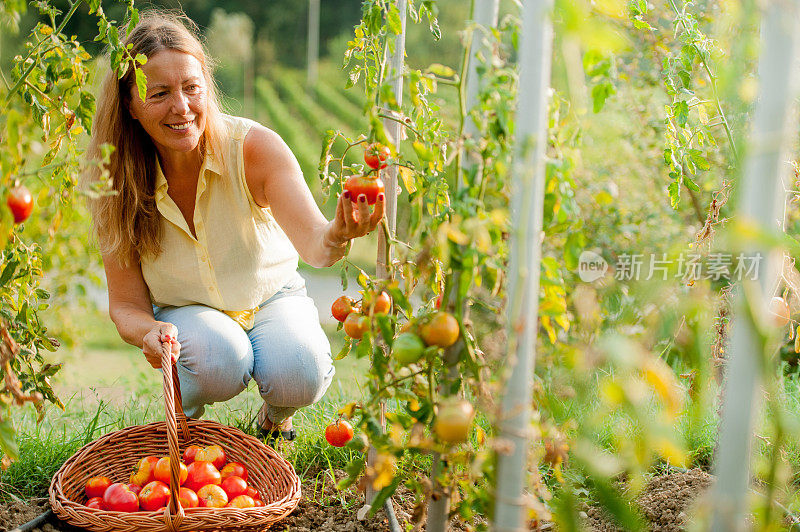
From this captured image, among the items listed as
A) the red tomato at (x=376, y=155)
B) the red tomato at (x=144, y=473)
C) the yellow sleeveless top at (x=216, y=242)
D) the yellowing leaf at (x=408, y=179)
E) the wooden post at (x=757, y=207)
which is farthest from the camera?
the yellow sleeveless top at (x=216, y=242)

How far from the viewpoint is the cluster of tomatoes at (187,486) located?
4.40ft

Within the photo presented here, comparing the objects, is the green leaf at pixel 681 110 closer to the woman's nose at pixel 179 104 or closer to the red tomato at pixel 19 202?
the woman's nose at pixel 179 104

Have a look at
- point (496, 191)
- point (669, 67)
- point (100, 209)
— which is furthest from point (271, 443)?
point (669, 67)

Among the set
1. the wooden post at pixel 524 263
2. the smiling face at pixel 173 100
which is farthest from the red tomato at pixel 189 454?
the wooden post at pixel 524 263

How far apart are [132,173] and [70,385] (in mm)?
1812

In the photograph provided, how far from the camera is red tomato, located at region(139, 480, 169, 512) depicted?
53.1 inches

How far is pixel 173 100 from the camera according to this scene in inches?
59.9

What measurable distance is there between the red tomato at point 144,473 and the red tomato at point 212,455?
9 centimetres

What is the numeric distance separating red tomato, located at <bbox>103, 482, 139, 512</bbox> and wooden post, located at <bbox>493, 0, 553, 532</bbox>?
0.82m

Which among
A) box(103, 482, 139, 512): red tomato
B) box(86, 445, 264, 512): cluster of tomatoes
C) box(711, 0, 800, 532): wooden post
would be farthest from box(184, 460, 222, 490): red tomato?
box(711, 0, 800, 532): wooden post

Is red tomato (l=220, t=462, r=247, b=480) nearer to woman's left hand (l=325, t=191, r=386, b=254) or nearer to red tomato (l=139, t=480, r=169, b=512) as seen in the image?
red tomato (l=139, t=480, r=169, b=512)

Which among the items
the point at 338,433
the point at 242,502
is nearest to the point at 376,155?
the point at 338,433

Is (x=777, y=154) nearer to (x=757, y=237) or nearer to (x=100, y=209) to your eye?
A: (x=757, y=237)

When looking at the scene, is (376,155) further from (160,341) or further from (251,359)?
(251,359)
